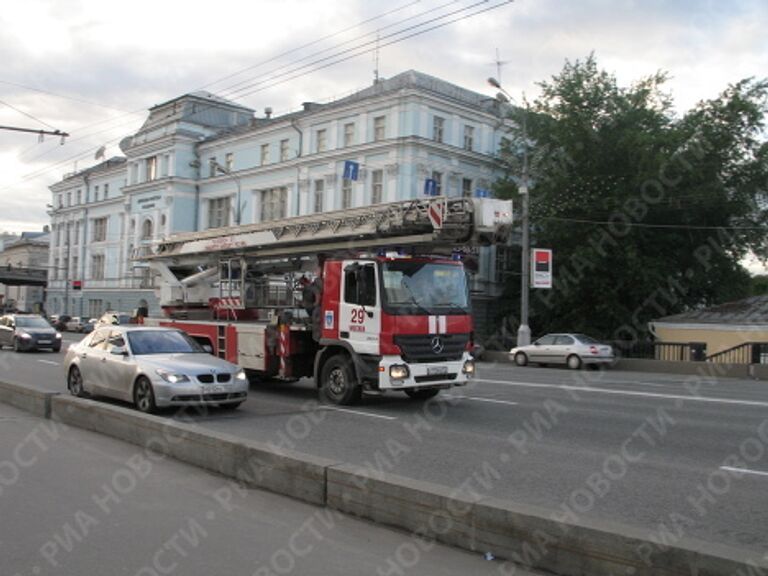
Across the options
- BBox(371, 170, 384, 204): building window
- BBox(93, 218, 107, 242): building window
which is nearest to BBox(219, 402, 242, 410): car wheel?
BBox(371, 170, 384, 204): building window

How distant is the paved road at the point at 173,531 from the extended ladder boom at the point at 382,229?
6058 mm

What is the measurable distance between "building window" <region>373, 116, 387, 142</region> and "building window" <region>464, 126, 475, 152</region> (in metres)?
5.46

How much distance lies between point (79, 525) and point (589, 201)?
35.2 meters

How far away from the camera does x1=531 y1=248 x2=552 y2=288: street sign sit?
31186 mm

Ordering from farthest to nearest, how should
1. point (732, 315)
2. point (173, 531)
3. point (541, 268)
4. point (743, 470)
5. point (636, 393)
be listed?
point (732, 315) → point (541, 268) → point (636, 393) → point (743, 470) → point (173, 531)

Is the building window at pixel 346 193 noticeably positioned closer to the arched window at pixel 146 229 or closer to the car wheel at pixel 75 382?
the arched window at pixel 146 229

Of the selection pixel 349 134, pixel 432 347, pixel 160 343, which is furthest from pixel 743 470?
pixel 349 134

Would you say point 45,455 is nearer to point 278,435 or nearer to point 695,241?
point 278,435

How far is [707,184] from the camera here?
3738 cm

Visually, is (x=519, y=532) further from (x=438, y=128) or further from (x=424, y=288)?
(x=438, y=128)

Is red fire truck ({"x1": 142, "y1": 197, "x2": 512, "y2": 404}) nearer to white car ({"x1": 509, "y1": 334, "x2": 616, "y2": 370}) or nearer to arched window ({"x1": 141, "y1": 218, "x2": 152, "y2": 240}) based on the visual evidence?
white car ({"x1": 509, "y1": 334, "x2": 616, "y2": 370})

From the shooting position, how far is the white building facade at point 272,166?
4169 cm

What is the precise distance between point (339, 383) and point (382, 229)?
9.26ft

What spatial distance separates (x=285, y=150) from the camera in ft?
159
